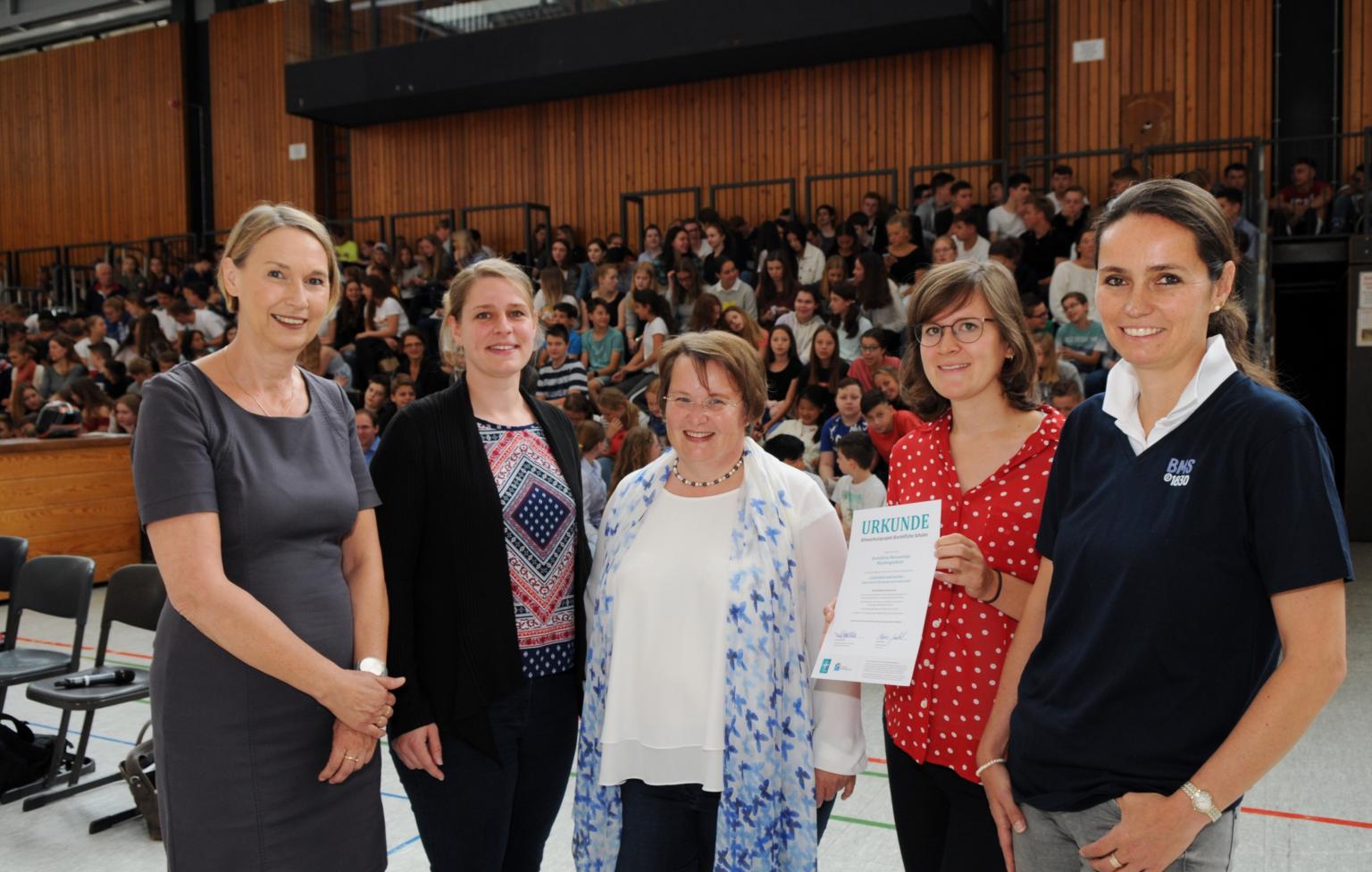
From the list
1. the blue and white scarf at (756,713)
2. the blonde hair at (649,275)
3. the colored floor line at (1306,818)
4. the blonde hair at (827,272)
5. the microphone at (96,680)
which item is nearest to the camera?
the blue and white scarf at (756,713)

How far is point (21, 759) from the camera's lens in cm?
437

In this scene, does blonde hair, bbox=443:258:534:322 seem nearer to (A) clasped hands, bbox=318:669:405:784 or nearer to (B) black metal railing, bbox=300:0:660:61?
(A) clasped hands, bbox=318:669:405:784

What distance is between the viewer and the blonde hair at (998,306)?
197cm

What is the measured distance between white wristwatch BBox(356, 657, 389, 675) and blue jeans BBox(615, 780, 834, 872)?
1.76 feet

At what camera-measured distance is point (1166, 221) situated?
60.7 inches

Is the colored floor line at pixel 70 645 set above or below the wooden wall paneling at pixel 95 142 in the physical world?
below

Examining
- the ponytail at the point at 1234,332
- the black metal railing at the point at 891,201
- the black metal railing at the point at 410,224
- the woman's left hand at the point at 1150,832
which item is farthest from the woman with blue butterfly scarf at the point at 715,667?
the black metal railing at the point at 410,224

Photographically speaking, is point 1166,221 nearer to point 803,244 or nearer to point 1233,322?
point 1233,322

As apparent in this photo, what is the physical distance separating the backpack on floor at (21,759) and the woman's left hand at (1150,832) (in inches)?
170

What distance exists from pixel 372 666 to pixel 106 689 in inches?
109

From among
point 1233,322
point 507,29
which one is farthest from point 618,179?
point 1233,322

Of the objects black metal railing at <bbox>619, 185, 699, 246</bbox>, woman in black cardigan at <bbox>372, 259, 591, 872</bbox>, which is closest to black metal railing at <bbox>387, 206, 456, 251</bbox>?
black metal railing at <bbox>619, 185, 699, 246</bbox>

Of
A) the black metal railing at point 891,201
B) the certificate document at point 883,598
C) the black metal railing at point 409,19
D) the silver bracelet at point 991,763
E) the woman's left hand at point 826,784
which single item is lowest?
the woman's left hand at point 826,784

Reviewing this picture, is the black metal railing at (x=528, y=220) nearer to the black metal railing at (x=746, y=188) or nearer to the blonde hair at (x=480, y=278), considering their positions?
the black metal railing at (x=746, y=188)
